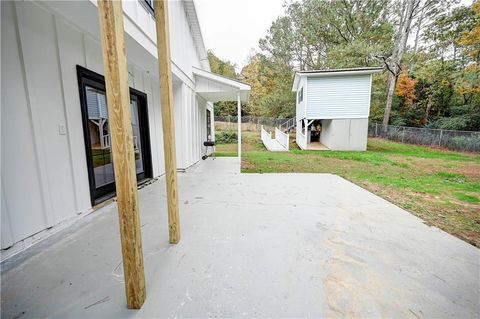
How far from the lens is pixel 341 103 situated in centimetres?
1168

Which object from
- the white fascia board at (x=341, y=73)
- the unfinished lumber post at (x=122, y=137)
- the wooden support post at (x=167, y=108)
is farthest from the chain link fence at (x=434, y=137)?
the unfinished lumber post at (x=122, y=137)

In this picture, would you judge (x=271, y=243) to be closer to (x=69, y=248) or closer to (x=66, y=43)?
(x=69, y=248)

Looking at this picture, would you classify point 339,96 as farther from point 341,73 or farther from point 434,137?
point 434,137

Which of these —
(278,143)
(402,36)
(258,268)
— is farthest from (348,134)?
(258,268)

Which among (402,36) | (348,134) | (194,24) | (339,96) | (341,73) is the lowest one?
(348,134)

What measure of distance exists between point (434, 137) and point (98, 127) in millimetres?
17203

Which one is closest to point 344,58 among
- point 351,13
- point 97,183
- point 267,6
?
point 351,13

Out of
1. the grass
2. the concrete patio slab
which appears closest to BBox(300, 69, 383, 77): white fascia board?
the grass

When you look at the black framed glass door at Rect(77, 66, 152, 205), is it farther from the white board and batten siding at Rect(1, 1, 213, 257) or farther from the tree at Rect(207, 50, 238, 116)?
the tree at Rect(207, 50, 238, 116)

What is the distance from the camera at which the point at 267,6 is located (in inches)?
819

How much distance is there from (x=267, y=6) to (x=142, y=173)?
75.7 ft

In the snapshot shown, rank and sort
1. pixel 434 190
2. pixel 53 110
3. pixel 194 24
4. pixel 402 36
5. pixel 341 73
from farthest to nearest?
pixel 402 36
pixel 341 73
pixel 194 24
pixel 434 190
pixel 53 110

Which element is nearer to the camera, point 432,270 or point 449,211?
point 432,270

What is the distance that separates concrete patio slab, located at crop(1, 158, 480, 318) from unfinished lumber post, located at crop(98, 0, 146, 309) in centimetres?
31
